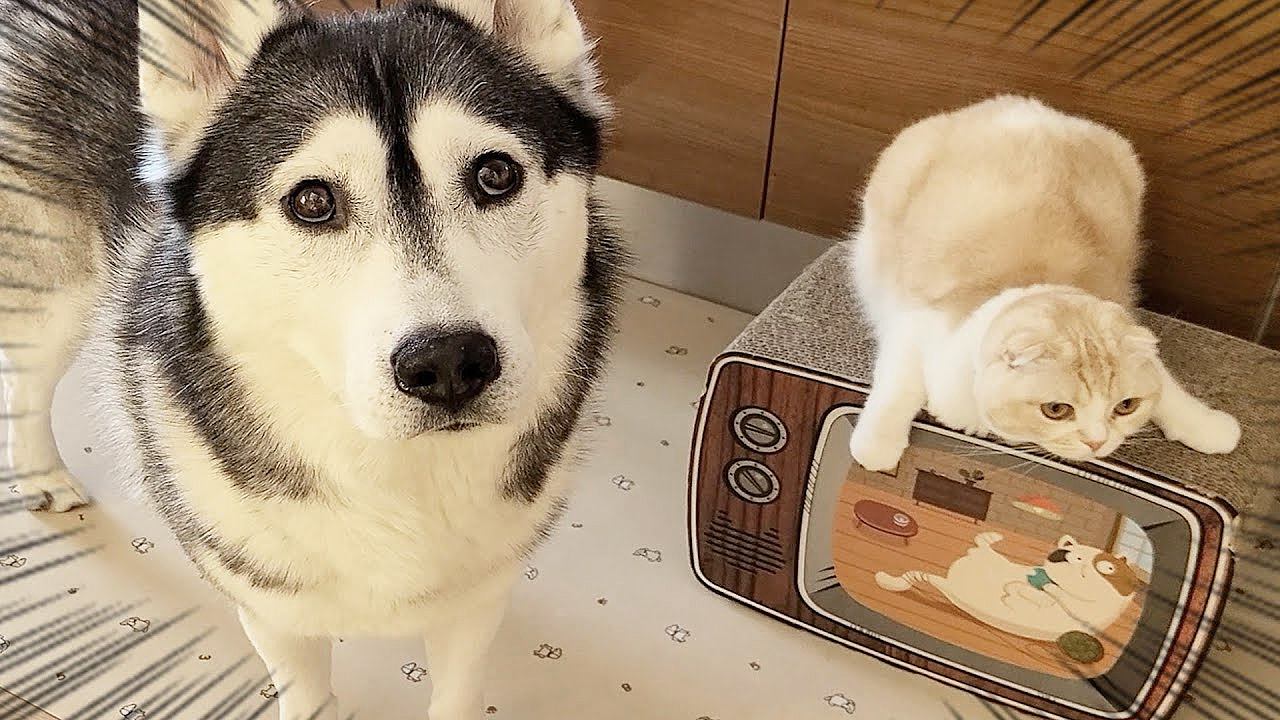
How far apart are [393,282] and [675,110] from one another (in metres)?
1.23

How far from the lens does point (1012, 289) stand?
1281 mm

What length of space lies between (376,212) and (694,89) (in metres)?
1.18

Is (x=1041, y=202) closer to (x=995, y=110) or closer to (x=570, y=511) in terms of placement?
(x=995, y=110)

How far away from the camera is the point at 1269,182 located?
1.39 m

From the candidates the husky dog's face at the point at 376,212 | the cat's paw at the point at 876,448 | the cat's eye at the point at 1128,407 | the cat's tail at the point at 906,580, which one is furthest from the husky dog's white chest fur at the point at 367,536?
the cat's eye at the point at 1128,407

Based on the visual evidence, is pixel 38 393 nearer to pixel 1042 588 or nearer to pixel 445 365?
pixel 445 365

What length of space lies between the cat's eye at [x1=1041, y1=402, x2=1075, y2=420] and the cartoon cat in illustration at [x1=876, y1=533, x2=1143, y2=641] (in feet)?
0.52

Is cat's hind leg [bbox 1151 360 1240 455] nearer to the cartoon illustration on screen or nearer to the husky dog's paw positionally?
the cartoon illustration on screen

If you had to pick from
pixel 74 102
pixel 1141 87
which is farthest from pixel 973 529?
pixel 74 102

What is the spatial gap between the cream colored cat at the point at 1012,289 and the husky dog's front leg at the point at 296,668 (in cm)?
71

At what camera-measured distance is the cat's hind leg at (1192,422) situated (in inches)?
46.5

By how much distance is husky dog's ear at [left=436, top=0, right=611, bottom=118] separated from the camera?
2.87 feet

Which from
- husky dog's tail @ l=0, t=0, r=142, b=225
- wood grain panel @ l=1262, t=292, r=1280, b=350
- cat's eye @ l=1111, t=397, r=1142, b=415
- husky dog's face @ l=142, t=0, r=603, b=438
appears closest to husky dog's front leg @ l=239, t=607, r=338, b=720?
husky dog's face @ l=142, t=0, r=603, b=438

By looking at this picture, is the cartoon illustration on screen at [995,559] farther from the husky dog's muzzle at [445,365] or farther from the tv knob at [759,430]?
the husky dog's muzzle at [445,365]
